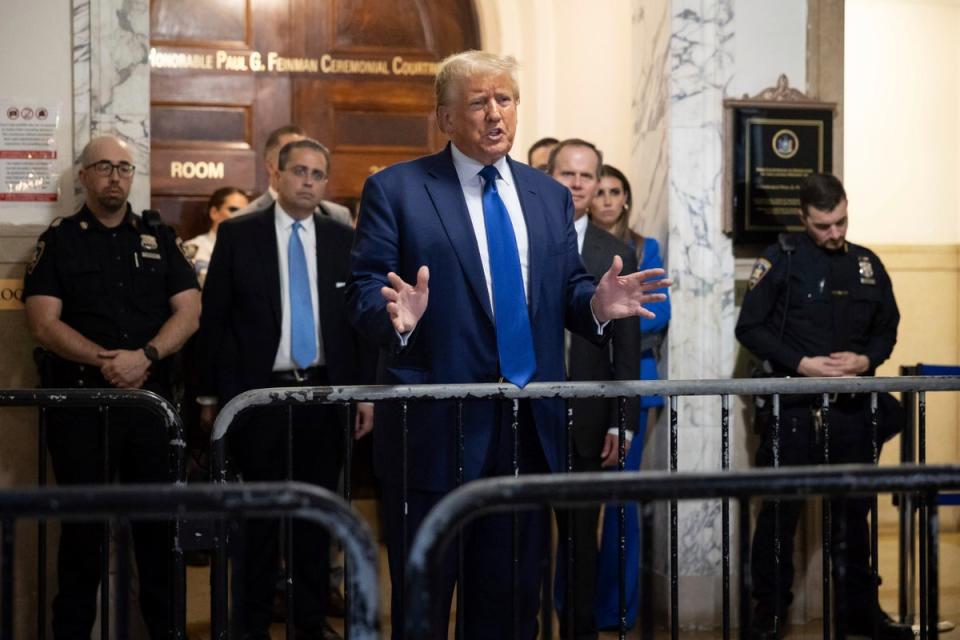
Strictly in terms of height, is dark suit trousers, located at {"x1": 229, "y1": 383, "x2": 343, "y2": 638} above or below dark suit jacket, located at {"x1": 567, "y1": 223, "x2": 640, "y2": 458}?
below

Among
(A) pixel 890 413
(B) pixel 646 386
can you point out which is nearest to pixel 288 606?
(B) pixel 646 386

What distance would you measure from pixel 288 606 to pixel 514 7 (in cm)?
524

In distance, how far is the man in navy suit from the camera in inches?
152

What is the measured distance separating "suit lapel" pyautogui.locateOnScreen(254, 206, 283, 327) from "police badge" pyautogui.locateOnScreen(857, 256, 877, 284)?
2475mm

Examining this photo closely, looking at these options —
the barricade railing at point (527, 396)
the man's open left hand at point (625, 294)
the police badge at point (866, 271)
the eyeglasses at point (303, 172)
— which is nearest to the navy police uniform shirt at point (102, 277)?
the eyeglasses at point (303, 172)

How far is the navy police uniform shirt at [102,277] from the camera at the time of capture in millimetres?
5594

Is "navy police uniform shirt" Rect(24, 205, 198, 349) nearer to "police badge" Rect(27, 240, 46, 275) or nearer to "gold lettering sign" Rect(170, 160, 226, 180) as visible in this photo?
"police badge" Rect(27, 240, 46, 275)

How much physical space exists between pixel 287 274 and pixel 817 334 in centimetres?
224

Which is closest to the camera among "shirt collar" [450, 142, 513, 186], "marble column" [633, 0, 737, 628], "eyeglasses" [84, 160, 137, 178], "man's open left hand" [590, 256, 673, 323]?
"man's open left hand" [590, 256, 673, 323]

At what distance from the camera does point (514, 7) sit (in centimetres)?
840

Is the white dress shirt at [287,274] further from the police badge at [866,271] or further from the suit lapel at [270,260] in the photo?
the police badge at [866,271]

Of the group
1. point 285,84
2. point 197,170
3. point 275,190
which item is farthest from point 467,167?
point 285,84

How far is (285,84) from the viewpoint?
846 centimetres

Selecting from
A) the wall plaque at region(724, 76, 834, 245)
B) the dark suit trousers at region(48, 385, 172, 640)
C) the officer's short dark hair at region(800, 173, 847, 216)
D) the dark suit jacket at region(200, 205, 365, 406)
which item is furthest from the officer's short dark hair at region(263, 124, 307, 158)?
the officer's short dark hair at region(800, 173, 847, 216)
